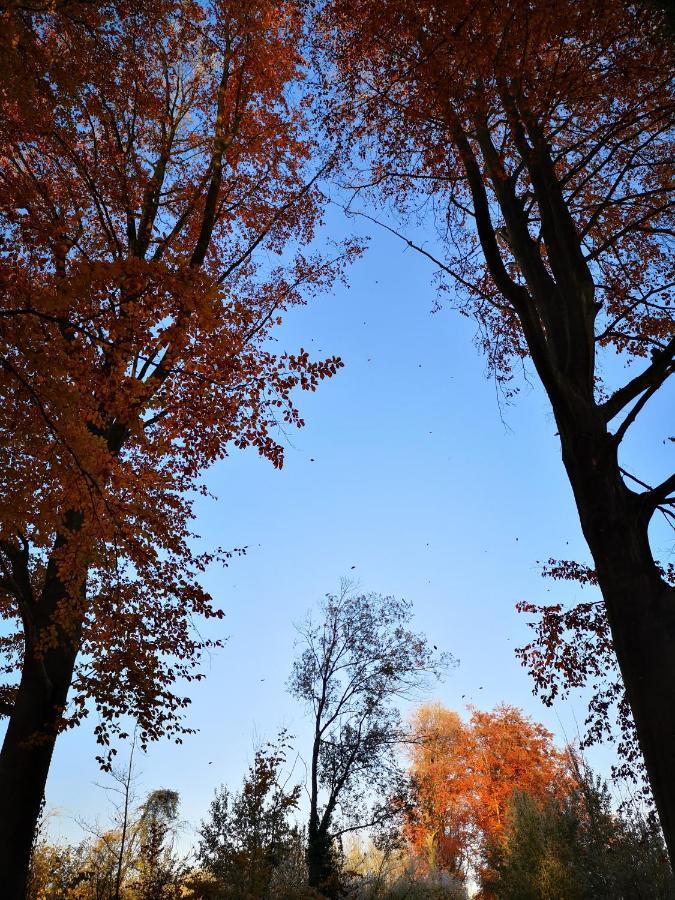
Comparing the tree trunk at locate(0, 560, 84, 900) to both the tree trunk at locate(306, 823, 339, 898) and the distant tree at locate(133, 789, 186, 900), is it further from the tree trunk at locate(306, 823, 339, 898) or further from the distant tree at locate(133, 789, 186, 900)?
the tree trunk at locate(306, 823, 339, 898)

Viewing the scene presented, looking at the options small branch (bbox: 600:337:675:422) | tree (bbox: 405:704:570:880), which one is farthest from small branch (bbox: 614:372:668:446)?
tree (bbox: 405:704:570:880)

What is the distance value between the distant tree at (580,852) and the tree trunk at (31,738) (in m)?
13.5

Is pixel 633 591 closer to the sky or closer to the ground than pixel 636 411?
closer to the ground

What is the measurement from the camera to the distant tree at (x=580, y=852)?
1310 cm

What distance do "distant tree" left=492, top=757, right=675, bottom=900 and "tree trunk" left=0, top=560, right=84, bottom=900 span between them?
13.5 m

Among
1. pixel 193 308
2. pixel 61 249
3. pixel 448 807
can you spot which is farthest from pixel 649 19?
pixel 448 807

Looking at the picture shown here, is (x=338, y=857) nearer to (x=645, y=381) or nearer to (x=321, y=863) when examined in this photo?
(x=321, y=863)

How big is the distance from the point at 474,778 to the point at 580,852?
17859mm

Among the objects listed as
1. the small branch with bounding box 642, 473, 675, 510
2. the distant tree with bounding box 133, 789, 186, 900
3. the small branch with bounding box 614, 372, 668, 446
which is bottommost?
the distant tree with bounding box 133, 789, 186, 900

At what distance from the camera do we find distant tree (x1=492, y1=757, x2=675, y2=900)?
43.0 feet

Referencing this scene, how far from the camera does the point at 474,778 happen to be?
31406 millimetres

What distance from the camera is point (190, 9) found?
9656 mm

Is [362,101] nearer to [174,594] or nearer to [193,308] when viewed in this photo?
[193,308]

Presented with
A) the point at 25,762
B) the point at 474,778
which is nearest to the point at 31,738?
the point at 25,762
